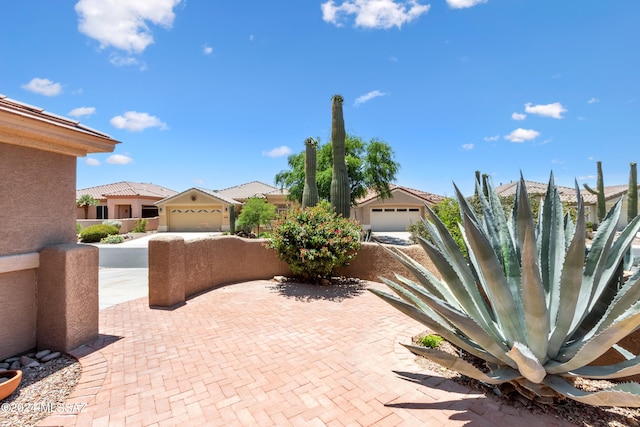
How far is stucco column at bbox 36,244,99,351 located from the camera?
14.5 feet

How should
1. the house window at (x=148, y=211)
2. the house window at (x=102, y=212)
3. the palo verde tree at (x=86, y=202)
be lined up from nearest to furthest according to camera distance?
the palo verde tree at (x=86, y=202)
the house window at (x=148, y=211)
the house window at (x=102, y=212)

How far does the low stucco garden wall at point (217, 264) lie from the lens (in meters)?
6.64

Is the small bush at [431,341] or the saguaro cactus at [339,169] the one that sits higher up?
the saguaro cactus at [339,169]

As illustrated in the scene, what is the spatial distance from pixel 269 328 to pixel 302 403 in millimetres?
2333

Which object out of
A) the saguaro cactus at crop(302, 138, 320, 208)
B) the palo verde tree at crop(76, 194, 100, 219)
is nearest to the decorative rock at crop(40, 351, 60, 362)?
the saguaro cactus at crop(302, 138, 320, 208)

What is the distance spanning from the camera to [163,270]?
662 centimetres

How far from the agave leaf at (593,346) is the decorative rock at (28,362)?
619 centimetres

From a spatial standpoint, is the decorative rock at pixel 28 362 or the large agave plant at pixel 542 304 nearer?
the large agave plant at pixel 542 304

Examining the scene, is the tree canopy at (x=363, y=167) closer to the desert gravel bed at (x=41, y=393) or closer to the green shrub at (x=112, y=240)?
the green shrub at (x=112, y=240)

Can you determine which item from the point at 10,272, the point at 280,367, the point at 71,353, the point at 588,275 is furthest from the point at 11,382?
the point at 588,275

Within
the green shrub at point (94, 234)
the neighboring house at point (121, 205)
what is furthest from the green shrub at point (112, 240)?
the neighboring house at point (121, 205)

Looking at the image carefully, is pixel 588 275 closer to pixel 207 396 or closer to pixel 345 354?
pixel 345 354

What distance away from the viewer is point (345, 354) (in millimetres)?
4477

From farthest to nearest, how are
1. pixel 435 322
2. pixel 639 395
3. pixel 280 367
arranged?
1. pixel 280 367
2. pixel 435 322
3. pixel 639 395
